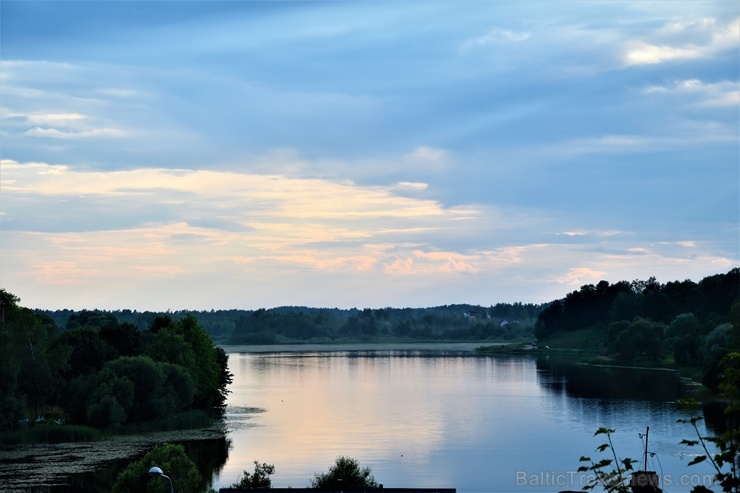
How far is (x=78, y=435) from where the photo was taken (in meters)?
97.4

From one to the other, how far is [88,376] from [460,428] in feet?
143

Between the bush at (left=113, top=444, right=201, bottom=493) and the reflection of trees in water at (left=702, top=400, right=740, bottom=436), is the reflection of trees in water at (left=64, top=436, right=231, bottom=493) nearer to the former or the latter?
the bush at (left=113, top=444, right=201, bottom=493)

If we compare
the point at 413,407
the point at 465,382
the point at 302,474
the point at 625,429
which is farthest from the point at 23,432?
the point at 465,382

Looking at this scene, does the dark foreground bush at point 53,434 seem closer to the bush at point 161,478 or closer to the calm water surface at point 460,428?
the calm water surface at point 460,428

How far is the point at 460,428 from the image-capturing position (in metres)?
107

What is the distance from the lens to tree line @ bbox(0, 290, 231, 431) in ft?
327

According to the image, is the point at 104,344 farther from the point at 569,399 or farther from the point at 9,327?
the point at 569,399

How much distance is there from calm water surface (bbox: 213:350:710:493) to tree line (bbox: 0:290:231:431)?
32.3 feet

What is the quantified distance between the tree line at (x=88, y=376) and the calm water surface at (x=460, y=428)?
9.84m

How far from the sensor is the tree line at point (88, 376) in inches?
3925

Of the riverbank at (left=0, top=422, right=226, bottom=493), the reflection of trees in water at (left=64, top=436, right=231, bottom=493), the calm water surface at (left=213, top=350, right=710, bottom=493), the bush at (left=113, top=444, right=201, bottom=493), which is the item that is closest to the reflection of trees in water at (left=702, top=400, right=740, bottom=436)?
the calm water surface at (left=213, top=350, right=710, bottom=493)

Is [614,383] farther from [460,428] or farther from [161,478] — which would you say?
[161,478]

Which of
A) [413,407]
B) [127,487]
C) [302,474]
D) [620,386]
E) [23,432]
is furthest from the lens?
[620,386]

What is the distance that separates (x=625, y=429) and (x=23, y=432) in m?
63.5
